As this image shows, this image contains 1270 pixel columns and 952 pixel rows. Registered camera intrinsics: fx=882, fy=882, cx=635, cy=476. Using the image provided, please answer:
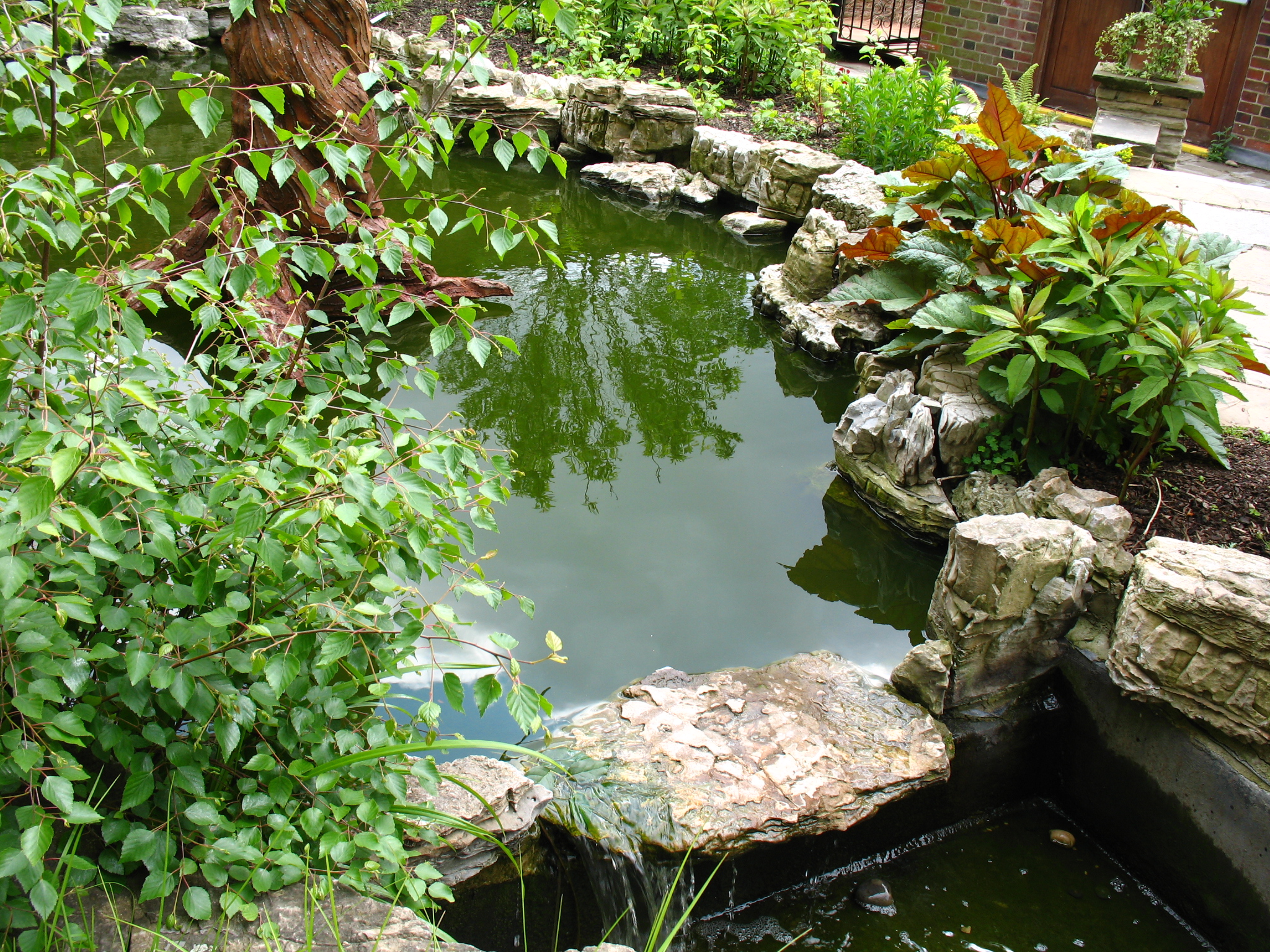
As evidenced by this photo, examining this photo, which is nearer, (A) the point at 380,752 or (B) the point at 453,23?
(A) the point at 380,752

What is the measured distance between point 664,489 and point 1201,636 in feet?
7.31

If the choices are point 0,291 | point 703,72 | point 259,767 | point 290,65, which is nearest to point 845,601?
point 259,767

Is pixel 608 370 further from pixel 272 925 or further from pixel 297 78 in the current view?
pixel 272 925

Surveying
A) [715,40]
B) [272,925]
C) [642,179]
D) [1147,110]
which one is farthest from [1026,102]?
[272,925]

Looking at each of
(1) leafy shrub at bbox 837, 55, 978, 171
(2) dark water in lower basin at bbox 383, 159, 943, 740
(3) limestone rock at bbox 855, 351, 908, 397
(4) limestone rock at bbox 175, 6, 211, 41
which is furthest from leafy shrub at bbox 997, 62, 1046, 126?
(4) limestone rock at bbox 175, 6, 211, 41

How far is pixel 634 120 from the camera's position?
819cm

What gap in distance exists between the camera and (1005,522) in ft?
9.52

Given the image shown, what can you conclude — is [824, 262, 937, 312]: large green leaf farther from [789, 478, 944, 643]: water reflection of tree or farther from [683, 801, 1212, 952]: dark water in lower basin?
[683, 801, 1212, 952]: dark water in lower basin

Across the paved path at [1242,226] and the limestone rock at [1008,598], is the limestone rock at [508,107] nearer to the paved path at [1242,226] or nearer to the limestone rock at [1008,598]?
the paved path at [1242,226]

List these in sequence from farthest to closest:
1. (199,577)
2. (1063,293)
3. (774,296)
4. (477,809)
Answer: (774,296) → (1063,293) → (477,809) → (199,577)

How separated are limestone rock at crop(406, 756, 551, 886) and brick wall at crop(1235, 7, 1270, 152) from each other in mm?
10510

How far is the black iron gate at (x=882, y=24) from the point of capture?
39.1 ft

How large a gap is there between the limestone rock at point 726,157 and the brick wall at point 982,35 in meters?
4.60

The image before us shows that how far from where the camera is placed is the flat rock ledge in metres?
2.43
